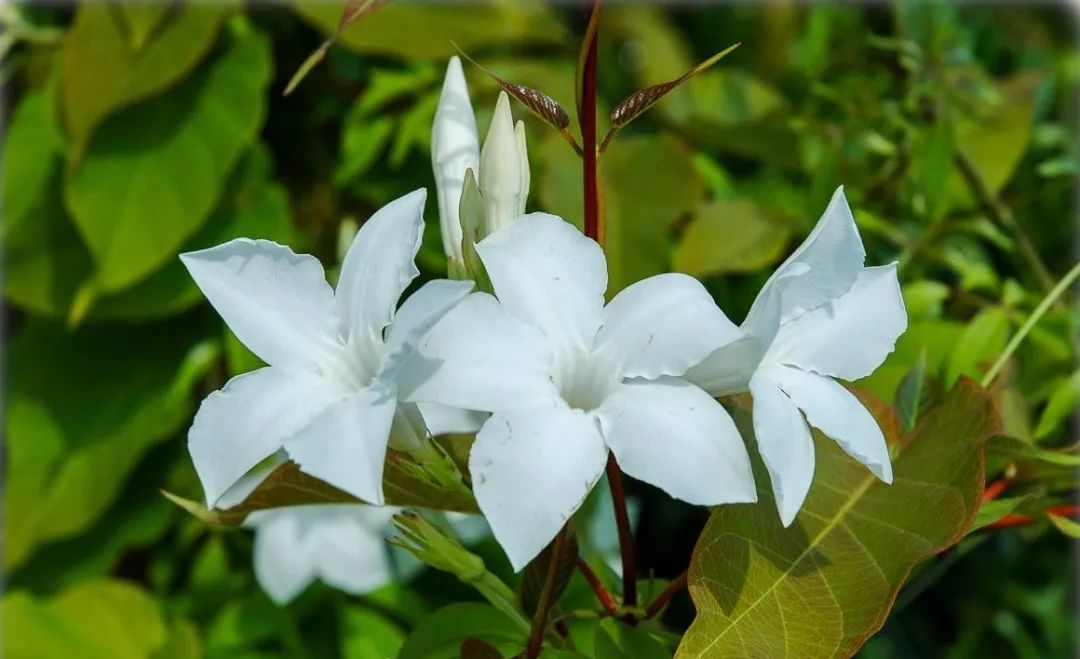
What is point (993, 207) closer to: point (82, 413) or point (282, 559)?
point (282, 559)

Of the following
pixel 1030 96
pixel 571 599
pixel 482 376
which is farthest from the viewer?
pixel 1030 96

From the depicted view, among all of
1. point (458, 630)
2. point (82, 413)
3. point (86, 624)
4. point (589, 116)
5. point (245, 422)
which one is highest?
point (589, 116)

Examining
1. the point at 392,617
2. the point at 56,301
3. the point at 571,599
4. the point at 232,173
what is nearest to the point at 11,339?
the point at 56,301

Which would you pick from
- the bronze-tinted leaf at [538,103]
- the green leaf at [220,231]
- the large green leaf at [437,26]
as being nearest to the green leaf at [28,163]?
the green leaf at [220,231]

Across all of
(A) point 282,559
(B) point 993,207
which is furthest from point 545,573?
(B) point 993,207

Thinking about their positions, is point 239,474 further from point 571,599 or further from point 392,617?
point 392,617

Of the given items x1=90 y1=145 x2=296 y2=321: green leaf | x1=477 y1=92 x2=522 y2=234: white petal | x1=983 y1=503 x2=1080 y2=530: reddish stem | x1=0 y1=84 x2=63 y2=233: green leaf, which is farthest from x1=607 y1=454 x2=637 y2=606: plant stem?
x1=0 y1=84 x2=63 y2=233: green leaf
